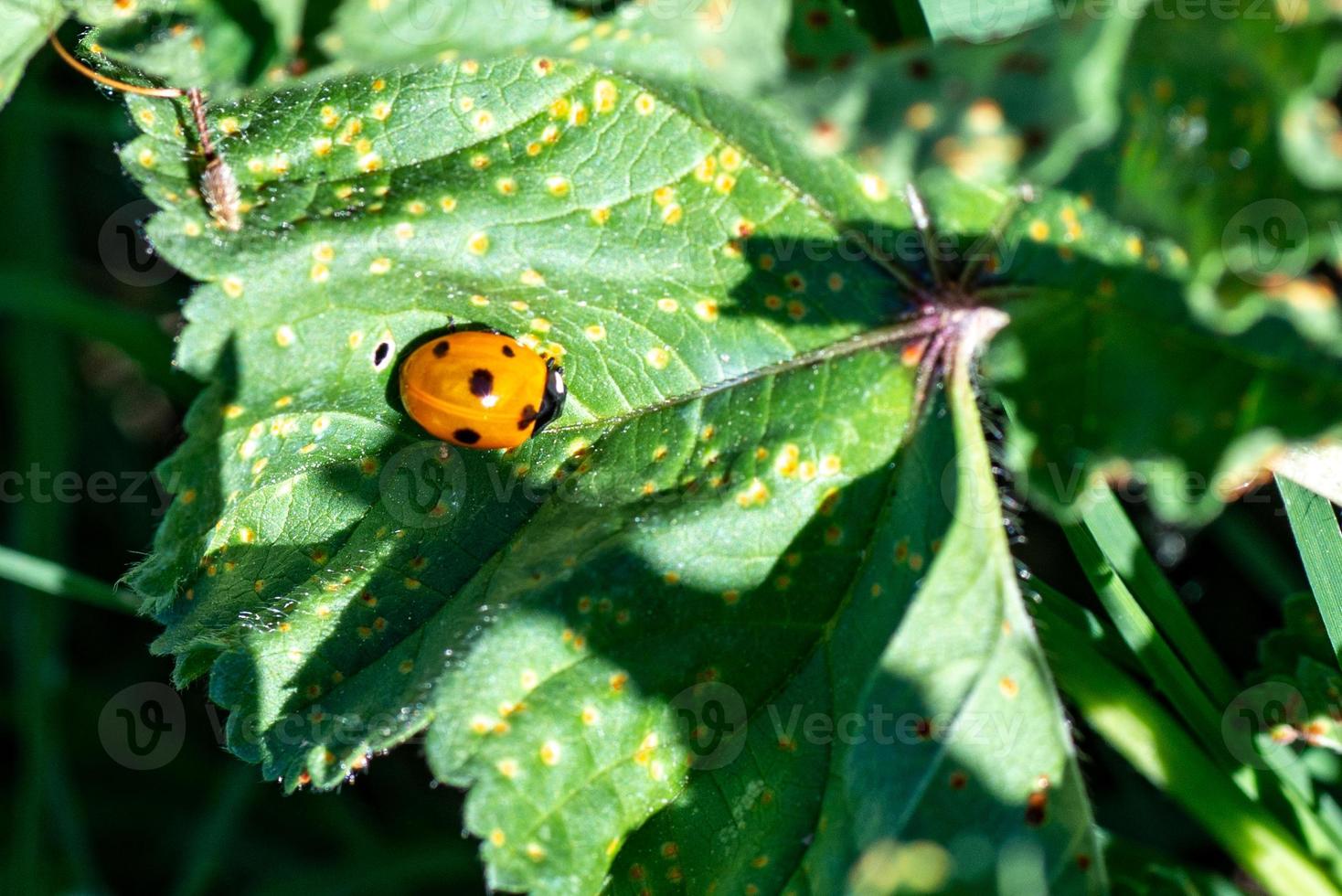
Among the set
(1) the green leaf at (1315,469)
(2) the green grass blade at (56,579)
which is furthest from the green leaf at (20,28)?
(1) the green leaf at (1315,469)

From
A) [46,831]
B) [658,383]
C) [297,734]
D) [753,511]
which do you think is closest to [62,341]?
[46,831]

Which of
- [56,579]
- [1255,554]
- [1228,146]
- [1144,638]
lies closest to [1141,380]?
[1228,146]

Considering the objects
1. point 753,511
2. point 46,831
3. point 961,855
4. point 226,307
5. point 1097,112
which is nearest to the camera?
point 1097,112

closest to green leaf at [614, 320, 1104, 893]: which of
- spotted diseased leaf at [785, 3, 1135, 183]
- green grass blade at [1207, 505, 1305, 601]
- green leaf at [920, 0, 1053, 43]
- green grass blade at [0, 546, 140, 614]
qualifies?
green leaf at [920, 0, 1053, 43]

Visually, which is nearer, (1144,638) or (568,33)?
(568,33)

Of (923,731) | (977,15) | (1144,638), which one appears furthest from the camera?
(1144,638)

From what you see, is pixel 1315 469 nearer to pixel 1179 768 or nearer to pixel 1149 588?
pixel 1149 588

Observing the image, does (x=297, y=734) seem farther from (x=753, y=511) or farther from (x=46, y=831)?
(x=46, y=831)

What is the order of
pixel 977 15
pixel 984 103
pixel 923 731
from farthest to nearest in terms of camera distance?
pixel 977 15 < pixel 923 731 < pixel 984 103
